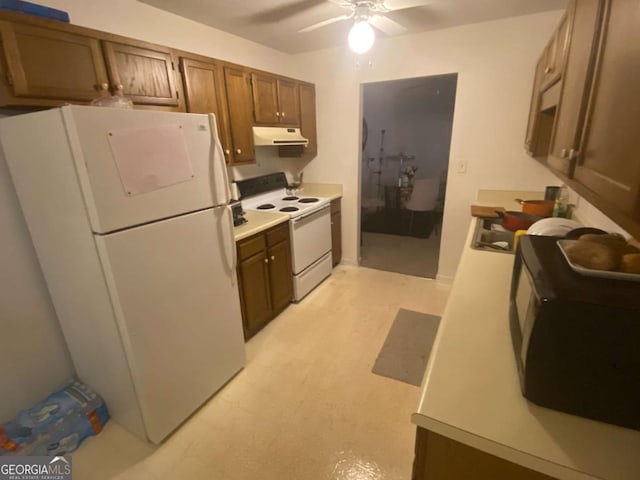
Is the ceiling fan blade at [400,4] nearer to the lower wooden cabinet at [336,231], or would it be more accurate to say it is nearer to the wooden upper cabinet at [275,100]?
the wooden upper cabinet at [275,100]

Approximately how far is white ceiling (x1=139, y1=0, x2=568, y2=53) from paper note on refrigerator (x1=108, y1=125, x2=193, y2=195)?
4.11ft

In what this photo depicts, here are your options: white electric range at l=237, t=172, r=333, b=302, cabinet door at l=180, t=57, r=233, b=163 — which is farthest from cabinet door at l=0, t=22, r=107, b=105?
white electric range at l=237, t=172, r=333, b=302

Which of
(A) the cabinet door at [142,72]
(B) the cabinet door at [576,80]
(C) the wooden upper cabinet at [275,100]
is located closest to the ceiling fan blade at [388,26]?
(C) the wooden upper cabinet at [275,100]

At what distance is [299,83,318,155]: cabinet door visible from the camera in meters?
3.19

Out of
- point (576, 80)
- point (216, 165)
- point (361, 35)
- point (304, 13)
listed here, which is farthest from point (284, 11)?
point (576, 80)

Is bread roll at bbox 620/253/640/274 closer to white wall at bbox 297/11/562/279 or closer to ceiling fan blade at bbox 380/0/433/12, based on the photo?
ceiling fan blade at bbox 380/0/433/12

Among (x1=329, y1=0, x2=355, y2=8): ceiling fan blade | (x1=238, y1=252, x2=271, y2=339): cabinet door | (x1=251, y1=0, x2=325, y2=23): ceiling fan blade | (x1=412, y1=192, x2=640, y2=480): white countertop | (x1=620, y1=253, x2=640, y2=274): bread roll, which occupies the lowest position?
(x1=238, y1=252, x2=271, y2=339): cabinet door

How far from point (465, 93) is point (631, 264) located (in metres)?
2.47

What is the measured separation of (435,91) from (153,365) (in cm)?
539

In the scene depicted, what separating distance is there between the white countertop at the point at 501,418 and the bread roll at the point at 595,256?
34cm

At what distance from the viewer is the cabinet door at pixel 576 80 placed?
3.12 feet

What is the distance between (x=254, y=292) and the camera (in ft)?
7.82

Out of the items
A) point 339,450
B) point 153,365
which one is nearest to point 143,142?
Answer: point 153,365

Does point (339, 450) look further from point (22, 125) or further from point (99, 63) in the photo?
point (99, 63)
